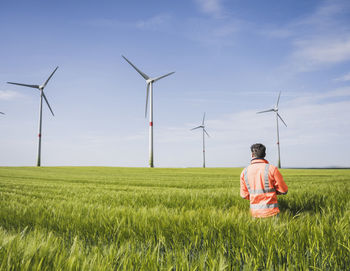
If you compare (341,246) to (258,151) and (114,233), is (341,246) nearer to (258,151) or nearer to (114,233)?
(114,233)

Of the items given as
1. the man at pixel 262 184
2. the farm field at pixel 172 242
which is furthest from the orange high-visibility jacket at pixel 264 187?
the farm field at pixel 172 242

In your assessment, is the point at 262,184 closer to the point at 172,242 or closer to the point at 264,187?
the point at 264,187

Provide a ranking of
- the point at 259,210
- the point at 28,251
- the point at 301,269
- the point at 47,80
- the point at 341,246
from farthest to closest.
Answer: the point at 47,80 < the point at 259,210 < the point at 341,246 < the point at 301,269 < the point at 28,251

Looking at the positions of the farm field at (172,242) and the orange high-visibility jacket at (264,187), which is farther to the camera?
the orange high-visibility jacket at (264,187)

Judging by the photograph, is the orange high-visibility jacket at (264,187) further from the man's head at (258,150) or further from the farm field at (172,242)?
the farm field at (172,242)

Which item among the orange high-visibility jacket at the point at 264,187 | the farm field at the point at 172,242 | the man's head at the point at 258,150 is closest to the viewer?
the farm field at the point at 172,242

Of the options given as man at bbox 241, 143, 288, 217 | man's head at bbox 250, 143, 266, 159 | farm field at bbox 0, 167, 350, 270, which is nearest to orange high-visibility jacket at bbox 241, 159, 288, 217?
man at bbox 241, 143, 288, 217

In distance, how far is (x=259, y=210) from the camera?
5422 mm

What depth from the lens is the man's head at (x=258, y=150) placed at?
5.55 metres

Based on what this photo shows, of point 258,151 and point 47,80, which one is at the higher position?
point 47,80

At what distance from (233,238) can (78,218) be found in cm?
275

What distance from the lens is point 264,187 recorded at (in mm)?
5430

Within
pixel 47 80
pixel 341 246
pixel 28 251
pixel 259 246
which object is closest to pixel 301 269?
pixel 259 246

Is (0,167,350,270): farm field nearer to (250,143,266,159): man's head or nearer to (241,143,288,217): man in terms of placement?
(241,143,288,217): man
